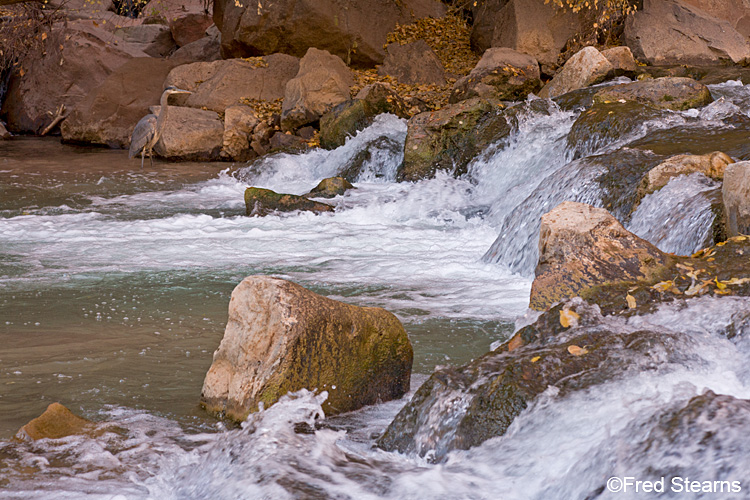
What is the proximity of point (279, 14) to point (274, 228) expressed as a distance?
30.2 ft

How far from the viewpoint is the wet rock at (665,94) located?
378 inches

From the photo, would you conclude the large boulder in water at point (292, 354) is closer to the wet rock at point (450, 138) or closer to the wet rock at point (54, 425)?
the wet rock at point (54, 425)

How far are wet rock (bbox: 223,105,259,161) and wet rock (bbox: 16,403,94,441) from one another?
36.7 ft

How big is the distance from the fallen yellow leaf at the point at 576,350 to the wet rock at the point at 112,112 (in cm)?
1440

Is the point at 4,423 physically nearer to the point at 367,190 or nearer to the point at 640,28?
the point at 367,190

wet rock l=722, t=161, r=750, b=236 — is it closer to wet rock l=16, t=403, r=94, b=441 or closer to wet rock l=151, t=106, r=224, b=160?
wet rock l=16, t=403, r=94, b=441

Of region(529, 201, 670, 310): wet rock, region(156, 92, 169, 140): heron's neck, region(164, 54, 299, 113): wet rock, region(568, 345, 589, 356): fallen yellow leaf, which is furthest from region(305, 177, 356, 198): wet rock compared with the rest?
region(568, 345, 589, 356): fallen yellow leaf

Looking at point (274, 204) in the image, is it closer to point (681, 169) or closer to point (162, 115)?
point (681, 169)

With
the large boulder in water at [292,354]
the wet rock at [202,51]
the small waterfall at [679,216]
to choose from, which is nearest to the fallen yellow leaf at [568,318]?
the large boulder in water at [292,354]

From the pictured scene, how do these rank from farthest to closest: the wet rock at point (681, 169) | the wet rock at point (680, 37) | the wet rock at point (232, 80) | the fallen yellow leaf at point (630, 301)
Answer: the wet rock at point (232, 80) < the wet rock at point (680, 37) < the wet rock at point (681, 169) < the fallen yellow leaf at point (630, 301)

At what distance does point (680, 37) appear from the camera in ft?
48.1

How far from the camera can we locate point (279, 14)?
641 inches

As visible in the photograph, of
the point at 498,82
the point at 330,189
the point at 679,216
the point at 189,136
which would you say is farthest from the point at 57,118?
the point at 679,216

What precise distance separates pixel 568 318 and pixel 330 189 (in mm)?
7181
